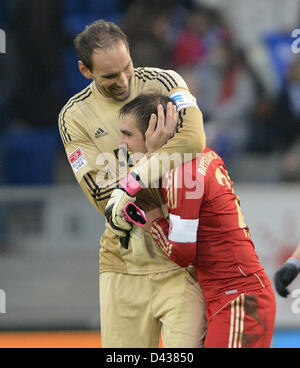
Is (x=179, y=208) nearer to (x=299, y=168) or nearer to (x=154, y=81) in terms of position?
(x=154, y=81)

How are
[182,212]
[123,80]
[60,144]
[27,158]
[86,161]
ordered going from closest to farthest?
1. [182,212]
2. [123,80]
3. [86,161]
4. [27,158]
5. [60,144]

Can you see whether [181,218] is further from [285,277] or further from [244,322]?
[285,277]

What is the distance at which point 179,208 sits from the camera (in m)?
3.21

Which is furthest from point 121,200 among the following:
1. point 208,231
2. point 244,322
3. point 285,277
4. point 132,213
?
point 285,277

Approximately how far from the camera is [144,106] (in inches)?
132

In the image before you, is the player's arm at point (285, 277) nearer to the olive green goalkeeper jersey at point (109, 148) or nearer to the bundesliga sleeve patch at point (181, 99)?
the olive green goalkeeper jersey at point (109, 148)

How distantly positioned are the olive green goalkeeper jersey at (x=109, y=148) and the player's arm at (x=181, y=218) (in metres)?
0.22

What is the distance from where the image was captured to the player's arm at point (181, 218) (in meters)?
3.19

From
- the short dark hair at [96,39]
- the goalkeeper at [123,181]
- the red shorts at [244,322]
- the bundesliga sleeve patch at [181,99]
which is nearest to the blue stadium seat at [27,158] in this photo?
the goalkeeper at [123,181]

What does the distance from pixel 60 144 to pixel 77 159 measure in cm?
411

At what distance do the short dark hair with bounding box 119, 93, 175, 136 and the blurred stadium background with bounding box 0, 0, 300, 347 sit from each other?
317 centimetres

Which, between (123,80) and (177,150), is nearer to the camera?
(177,150)

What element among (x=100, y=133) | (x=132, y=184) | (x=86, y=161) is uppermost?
(x=100, y=133)

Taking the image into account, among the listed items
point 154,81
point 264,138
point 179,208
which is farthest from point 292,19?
point 179,208
